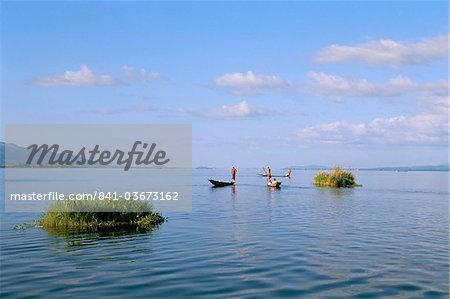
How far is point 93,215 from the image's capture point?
31016 mm

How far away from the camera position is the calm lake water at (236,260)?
632 inches

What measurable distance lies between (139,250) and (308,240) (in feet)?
32.4

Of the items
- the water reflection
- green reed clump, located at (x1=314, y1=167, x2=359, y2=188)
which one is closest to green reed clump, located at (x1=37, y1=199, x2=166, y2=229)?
the water reflection

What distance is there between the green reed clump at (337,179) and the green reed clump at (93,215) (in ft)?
180

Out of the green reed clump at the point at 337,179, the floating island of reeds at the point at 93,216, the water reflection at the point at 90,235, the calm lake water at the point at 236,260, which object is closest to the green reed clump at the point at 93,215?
the floating island of reeds at the point at 93,216

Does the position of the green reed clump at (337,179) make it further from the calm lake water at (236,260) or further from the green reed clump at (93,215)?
the green reed clump at (93,215)

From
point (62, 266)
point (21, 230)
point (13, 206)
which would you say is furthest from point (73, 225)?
point (13, 206)

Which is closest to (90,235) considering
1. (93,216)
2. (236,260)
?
(93,216)

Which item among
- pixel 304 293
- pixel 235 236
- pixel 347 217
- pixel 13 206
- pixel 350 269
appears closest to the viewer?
pixel 304 293

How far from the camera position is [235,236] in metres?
27.9

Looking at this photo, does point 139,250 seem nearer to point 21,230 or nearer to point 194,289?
point 194,289

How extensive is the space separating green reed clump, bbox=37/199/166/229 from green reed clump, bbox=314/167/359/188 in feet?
180

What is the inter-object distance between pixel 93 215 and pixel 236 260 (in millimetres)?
13883

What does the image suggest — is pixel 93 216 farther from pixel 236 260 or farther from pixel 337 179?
pixel 337 179
